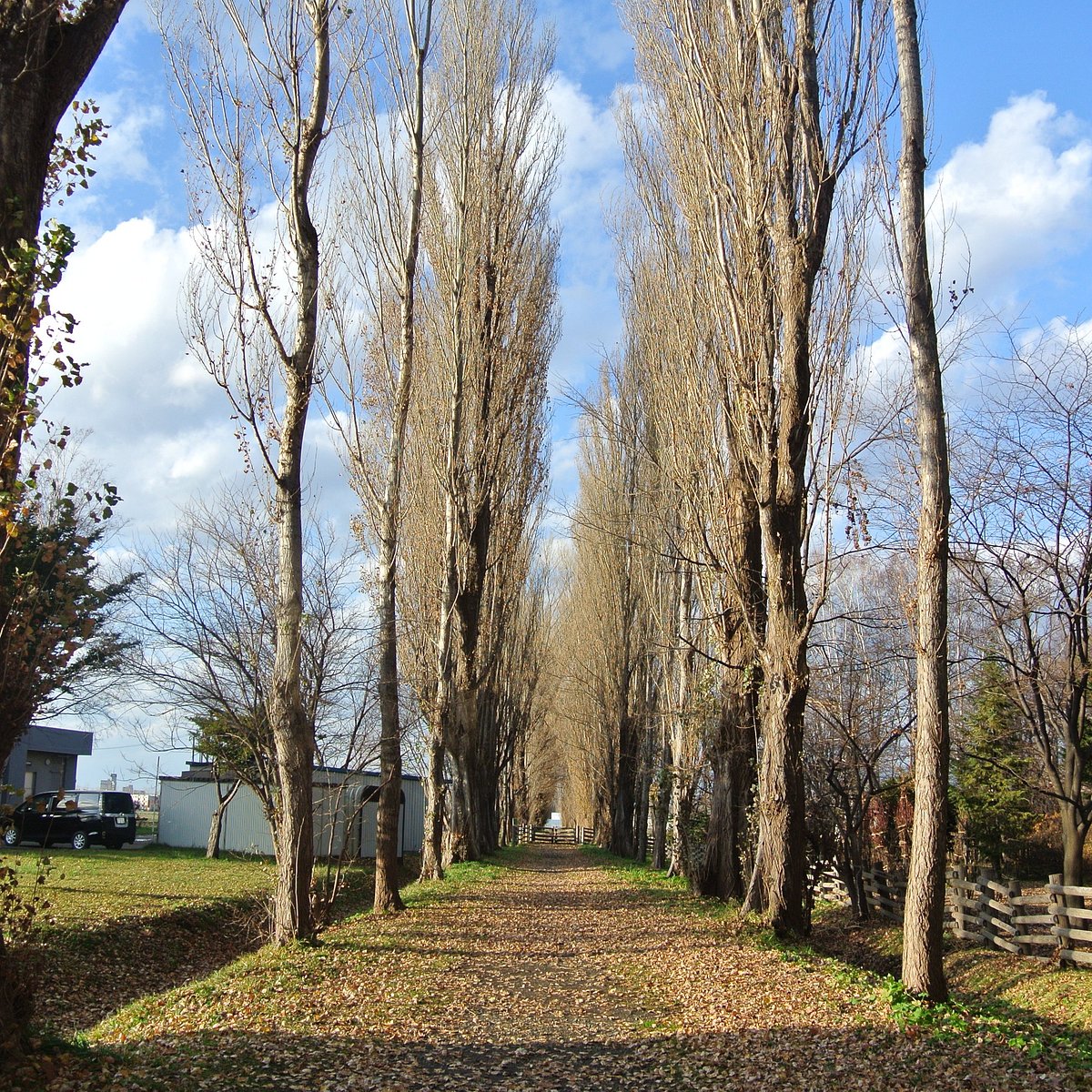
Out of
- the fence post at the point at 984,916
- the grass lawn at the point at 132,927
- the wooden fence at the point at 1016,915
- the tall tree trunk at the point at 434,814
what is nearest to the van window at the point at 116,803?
the grass lawn at the point at 132,927

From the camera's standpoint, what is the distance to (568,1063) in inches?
247

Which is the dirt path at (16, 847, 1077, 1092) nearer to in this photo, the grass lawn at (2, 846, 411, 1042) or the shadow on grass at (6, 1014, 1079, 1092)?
the shadow on grass at (6, 1014, 1079, 1092)

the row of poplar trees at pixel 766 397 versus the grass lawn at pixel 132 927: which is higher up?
the row of poplar trees at pixel 766 397

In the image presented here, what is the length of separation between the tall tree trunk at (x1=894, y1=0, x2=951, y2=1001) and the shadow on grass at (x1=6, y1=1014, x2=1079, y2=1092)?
1206mm

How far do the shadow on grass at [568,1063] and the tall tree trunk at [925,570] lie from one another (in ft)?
3.96

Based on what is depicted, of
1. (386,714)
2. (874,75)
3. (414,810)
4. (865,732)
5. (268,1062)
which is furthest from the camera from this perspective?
(414,810)

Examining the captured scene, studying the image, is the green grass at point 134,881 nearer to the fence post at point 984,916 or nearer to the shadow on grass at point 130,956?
the shadow on grass at point 130,956

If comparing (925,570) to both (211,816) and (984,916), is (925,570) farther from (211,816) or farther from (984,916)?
(211,816)

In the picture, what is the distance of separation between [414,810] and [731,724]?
2320cm

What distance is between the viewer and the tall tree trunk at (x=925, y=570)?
755cm

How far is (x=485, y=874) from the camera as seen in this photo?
2145 centimetres

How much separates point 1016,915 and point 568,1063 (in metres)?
10.4

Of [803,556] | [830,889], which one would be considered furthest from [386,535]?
[830,889]

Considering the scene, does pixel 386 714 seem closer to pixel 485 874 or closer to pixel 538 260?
pixel 485 874
